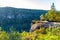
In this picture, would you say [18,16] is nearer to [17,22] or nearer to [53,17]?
[17,22]

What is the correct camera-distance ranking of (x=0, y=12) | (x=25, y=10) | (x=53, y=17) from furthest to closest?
(x=53, y=17) → (x=25, y=10) → (x=0, y=12)

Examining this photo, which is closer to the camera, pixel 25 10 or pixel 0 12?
pixel 0 12

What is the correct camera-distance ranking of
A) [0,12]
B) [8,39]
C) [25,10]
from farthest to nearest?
[25,10], [0,12], [8,39]

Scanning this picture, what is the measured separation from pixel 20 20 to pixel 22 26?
12.8 inches

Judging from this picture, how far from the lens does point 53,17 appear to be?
617 cm

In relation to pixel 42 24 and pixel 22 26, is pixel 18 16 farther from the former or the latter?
pixel 42 24

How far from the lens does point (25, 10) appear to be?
5723 mm

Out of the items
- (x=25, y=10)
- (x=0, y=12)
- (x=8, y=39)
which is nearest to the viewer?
(x=8, y=39)

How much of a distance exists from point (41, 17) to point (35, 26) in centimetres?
87

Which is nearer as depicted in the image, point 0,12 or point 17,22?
point 0,12

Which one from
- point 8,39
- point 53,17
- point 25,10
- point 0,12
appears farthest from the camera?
point 53,17

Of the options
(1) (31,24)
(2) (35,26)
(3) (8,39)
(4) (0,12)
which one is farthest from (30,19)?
(3) (8,39)

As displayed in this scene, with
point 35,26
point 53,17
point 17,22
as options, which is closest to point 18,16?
point 17,22

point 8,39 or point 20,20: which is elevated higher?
point 8,39
